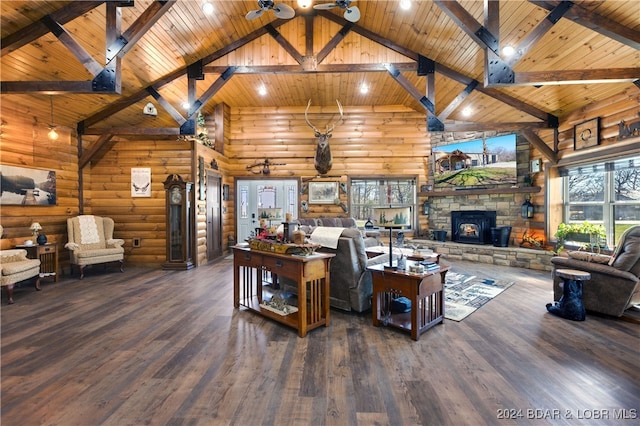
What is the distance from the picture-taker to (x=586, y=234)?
5215 mm

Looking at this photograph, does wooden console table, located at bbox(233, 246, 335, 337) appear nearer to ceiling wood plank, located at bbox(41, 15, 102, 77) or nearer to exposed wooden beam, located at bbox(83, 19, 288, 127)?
ceiling wood plank, located at bbox(41, 15, 102, 77)

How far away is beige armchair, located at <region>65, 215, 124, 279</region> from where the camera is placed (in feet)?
17.2

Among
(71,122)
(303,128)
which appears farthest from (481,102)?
(71,122)

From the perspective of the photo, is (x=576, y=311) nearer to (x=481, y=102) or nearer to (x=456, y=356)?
(x=456, y=356)

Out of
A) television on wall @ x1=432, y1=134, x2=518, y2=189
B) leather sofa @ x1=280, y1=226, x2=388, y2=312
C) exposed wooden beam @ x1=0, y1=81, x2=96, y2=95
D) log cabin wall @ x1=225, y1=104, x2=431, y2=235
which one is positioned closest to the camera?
leather sofa @ x1=280, y1=226, x2=388, y2=312

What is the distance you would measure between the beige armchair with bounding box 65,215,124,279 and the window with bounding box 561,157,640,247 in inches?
358

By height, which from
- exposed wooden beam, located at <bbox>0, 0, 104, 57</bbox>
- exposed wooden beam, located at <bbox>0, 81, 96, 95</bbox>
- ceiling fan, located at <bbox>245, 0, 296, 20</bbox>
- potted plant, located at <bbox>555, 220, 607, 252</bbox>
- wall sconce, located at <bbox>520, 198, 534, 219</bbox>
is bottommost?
potted plant, located at <bbox>555, 220, 607, 252</bbox>

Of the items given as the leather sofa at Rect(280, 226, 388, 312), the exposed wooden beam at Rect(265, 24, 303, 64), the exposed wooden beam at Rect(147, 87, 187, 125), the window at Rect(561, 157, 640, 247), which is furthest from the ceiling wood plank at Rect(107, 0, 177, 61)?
the window at Rect(561, 157, 640, 247)

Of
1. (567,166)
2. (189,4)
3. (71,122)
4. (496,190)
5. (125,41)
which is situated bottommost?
(496,190)

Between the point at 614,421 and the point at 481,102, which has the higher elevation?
the point at 481,102

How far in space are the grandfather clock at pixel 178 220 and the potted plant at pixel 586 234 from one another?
7214mm

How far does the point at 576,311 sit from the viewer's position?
3254mm

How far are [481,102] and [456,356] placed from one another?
5.92m

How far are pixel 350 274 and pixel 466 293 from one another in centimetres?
213
